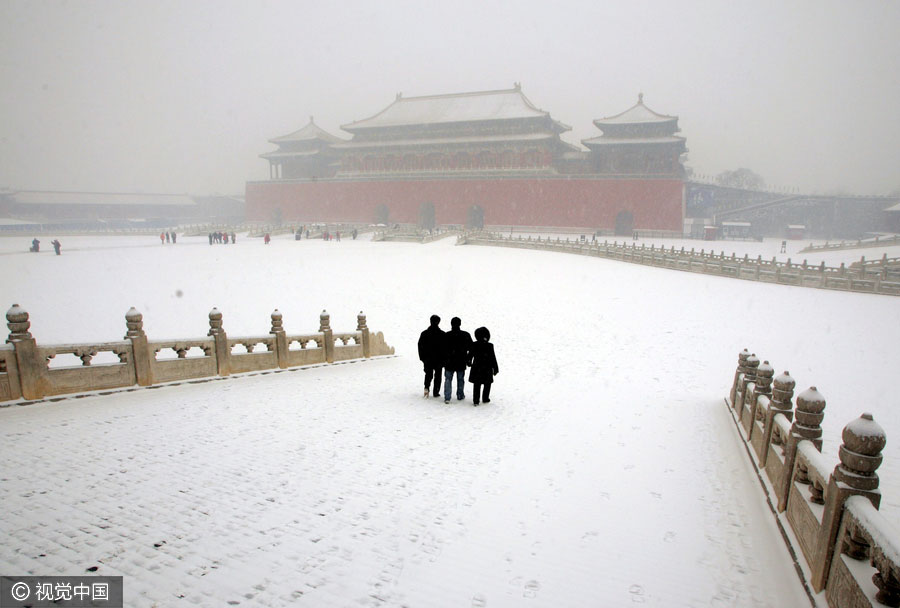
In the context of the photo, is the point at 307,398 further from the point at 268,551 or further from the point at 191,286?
the point at 191,286

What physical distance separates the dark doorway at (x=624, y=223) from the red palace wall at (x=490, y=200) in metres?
0.38

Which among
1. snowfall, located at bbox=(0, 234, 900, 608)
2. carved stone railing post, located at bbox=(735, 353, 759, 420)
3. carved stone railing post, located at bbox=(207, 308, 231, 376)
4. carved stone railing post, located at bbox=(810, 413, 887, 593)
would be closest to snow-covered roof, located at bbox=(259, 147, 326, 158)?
snowfall, located at bbox=(0, 234, 900, 608)

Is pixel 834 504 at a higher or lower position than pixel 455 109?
lower

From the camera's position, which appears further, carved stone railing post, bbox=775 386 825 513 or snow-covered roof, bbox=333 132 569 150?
snow-covered roof, bbox=333 132 569 150

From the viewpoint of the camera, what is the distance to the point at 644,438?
6117 mm

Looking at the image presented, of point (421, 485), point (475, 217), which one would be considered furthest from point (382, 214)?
point (421, 485)

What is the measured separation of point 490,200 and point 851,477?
39.7 metres

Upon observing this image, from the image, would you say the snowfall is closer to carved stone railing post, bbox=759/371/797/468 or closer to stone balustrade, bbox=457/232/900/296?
carved stone railing post, bbox=759/371/797/468

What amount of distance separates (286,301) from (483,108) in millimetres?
33154

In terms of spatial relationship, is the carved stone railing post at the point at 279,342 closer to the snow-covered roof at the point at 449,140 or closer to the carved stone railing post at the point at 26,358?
the carved stone railing post at the point at 26,358

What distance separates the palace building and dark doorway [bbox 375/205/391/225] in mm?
95

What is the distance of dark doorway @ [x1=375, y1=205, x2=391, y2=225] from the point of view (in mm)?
44906

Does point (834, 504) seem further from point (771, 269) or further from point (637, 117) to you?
point (637, 117)

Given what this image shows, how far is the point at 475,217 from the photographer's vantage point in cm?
4244
